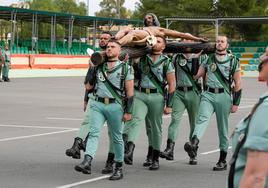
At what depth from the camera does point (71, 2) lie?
12975 centimetres

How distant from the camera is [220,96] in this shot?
387 inches

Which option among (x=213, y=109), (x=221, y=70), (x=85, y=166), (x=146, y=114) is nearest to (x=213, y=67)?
(x=221, y=70)

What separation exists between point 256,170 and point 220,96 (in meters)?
6.49

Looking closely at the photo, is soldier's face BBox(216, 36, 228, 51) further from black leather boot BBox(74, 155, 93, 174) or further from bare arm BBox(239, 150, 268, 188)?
bare arm BBox(239, 150, 268, 188)

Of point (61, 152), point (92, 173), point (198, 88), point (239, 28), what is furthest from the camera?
point (239, 28)

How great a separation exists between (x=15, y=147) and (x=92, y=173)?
285 cm

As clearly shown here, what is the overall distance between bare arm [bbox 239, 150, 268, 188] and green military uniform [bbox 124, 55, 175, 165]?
20.8 feet

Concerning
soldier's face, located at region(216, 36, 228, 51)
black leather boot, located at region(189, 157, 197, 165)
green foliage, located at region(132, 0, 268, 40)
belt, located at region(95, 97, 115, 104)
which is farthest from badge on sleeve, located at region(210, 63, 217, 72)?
green foliage, located at region(132, 0, 268, 40)

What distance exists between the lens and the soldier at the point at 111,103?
29.1ft

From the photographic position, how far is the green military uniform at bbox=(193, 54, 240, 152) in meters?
9.83

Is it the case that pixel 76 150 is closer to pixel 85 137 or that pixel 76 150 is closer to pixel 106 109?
pixel 85 137

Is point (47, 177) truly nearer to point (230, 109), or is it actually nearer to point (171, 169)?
point (171, 169)

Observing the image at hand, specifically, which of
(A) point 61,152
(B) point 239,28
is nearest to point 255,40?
(B) point 239,28

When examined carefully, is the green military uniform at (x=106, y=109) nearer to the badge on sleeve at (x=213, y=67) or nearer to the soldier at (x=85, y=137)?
the soldier at (x=85, y=137)
